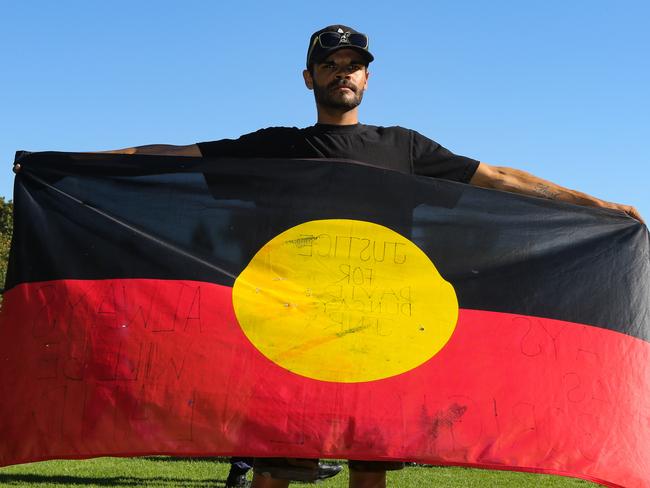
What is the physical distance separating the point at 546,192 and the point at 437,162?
23.4 inches

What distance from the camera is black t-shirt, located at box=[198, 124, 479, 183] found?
14.0 ft

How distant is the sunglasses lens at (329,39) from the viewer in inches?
164

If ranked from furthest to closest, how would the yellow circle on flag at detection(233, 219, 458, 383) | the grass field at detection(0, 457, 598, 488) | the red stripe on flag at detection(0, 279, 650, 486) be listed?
the grass field at detection(0, 457, 598, 488) → the yellow circle on flag at detection(233, 219, 458, 383) → the red stripe on flag at detection(0, 279, 650, 486)

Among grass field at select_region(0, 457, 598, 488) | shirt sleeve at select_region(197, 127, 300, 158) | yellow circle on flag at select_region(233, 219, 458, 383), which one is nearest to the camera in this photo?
yellow circle on flag at select_region(233, 219, 458, 383)

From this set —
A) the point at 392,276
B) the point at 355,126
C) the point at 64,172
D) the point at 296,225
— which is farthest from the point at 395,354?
the point at 64,172

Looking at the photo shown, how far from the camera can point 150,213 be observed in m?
4.26

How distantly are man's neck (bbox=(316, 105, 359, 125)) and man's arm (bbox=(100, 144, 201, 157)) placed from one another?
0.61 meters

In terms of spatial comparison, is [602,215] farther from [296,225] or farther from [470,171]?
[296,225]

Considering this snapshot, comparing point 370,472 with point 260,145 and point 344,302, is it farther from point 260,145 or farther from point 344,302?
point 260,145

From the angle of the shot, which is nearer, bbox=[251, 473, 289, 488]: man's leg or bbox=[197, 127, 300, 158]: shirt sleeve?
bbox=[251, 473, 289, 488]: man's leg

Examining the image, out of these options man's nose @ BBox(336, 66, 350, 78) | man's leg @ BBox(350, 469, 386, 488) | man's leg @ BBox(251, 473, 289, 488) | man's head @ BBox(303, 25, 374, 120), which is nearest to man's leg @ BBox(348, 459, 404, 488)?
man's leg @ BBox(350, 469, 386, 488)

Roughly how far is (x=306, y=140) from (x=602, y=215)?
1.49m

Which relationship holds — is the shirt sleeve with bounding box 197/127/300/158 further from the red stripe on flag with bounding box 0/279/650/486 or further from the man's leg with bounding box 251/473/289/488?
the man's leg with bounding box 251/473/289/488

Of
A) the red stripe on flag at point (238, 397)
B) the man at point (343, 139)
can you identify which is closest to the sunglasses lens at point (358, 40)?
the man at point (343, 139)
